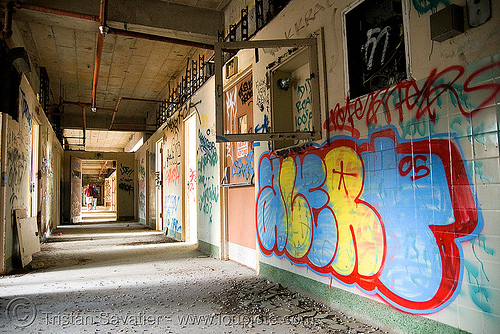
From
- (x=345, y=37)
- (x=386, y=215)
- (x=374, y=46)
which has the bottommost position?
(x=386, y=215)

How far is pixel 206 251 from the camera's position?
635cm

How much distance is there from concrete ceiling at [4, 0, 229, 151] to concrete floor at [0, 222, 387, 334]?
3694 mm

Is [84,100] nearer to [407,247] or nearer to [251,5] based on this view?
[251,5]

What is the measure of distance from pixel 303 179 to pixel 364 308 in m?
1.31

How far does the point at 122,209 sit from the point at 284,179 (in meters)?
13.1

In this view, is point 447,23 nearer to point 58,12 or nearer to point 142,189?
point 58,12

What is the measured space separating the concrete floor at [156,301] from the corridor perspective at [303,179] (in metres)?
0.03

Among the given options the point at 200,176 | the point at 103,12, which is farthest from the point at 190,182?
the point at 103,12

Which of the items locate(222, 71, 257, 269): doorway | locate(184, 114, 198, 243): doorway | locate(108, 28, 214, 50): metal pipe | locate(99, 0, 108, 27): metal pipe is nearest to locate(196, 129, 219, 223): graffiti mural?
locate(222, 71, 257, 269): doorway

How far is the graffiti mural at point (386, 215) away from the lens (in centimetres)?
210

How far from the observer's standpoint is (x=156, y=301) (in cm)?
348

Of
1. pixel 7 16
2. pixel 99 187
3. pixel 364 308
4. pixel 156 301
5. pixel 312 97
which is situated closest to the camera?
pixel 364 308

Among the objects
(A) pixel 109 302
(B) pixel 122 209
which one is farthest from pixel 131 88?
(A) pixel 109 302

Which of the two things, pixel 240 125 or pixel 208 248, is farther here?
pixel 208 248
